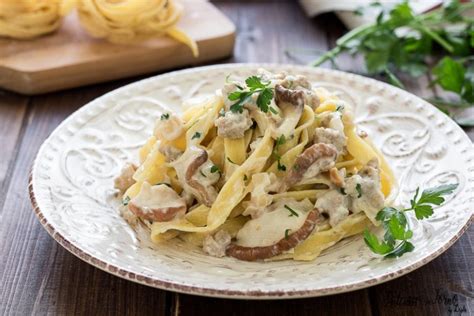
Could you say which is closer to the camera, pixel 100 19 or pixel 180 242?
pixel 180 242

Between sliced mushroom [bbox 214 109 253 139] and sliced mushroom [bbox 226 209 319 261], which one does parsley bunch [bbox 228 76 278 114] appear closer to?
sliced mushroom [bbox 214 109 253 139]

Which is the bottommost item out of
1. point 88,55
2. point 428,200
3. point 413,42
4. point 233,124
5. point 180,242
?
point 88,55

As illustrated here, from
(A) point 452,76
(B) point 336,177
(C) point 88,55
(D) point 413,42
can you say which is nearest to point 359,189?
(B) point 336,177

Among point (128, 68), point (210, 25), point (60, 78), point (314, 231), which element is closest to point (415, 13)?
point (210, 25)

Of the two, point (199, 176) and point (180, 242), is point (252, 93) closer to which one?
point (199, 176)

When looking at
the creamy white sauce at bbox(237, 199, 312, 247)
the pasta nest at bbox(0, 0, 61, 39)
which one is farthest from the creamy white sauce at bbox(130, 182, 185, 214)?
the pasta nest at bbox(0, 0, 61, 39)

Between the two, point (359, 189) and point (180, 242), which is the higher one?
point (359, 189)
